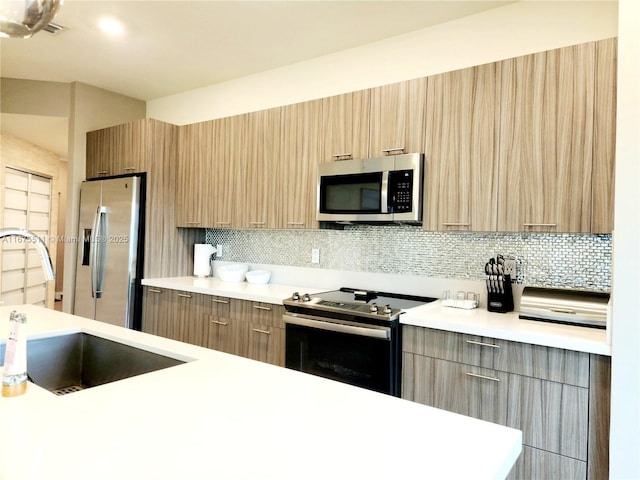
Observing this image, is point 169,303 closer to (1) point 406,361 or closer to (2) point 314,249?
(2) point 314,249

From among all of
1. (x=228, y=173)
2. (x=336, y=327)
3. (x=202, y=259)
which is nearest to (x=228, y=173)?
(x=228, y=173)

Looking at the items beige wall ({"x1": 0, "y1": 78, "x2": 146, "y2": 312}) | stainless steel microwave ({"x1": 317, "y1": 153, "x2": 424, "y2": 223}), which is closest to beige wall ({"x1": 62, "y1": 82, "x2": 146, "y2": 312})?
beige wall ({"x1": 0, "y1": 78, "x2": 146, "y2": 312})

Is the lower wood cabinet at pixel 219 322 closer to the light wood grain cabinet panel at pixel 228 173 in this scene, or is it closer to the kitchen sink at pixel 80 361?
the light wood grain cabinet panel at pixel 228 173

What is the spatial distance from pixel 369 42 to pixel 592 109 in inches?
63.3

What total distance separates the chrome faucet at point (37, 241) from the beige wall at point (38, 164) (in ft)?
16.6

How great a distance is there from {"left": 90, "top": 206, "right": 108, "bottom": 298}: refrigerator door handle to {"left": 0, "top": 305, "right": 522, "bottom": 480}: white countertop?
9.05ft

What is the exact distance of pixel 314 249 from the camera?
3344 millimetres

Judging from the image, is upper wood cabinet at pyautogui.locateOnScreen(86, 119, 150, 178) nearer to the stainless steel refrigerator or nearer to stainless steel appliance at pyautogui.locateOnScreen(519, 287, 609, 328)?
the stainless steel refrigerator

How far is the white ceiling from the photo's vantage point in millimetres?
2600

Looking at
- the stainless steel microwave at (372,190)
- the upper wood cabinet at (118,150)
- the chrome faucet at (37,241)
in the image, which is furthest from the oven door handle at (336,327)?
the upper wood cabinet at (118,150)

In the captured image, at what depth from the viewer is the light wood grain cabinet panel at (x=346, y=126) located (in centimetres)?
274

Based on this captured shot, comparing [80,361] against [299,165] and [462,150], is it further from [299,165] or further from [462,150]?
[462,150]

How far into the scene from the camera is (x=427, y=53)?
2.82 meters

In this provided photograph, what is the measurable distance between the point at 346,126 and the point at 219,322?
1.65 meters
